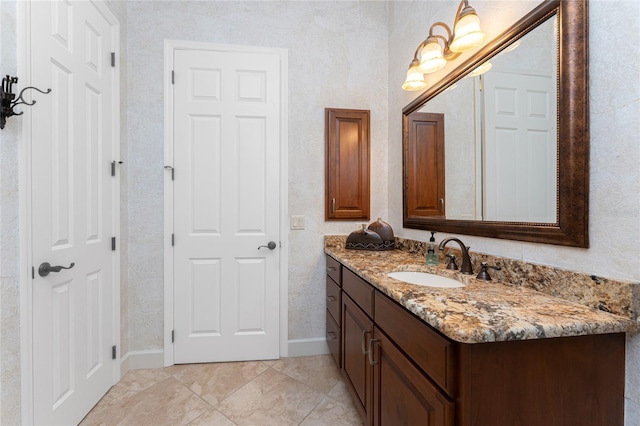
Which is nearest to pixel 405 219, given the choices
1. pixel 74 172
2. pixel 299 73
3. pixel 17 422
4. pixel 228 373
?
pixel 299 73

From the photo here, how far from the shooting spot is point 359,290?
1.63 metres

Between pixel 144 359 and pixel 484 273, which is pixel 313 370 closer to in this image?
pixel 144 359

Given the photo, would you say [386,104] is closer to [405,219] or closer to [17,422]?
[405,219]

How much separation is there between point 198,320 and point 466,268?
196cm

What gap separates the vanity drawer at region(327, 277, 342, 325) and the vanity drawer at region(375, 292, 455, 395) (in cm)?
79

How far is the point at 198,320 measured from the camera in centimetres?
239

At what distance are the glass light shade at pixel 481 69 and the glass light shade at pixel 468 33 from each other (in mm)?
103

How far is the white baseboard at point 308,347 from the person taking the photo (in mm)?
2510

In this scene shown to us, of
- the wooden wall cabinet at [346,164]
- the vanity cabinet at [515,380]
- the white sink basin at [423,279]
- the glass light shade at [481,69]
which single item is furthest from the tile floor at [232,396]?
the glass light shade at [481,69]

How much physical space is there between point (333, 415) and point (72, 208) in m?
1.87

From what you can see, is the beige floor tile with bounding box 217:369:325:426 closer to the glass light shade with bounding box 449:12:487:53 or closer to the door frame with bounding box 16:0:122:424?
the door frame with bounding box 16:0:122:424

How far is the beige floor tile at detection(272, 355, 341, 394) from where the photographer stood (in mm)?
2117

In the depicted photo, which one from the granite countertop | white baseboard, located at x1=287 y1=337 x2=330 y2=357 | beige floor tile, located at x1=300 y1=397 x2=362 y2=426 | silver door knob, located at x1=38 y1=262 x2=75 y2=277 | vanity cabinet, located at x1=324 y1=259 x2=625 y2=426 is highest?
silver door knob, located at x1=38 y1=262 x2=75 y2=277

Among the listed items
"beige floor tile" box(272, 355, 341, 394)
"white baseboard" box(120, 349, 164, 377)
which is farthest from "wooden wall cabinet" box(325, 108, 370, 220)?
"white baseboard" box(120, 349, 164, 377)
